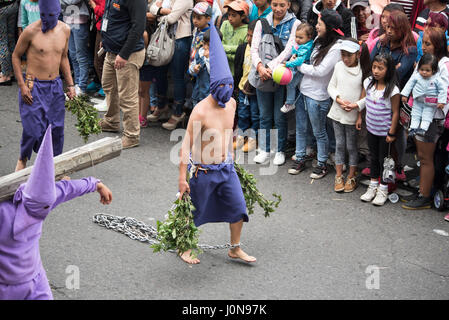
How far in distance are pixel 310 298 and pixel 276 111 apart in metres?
3.47

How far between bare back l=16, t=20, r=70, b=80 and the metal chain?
70.0 inches

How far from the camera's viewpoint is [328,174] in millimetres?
8062

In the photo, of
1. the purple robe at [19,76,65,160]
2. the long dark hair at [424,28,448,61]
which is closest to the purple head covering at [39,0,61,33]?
the purple robe at [19,76,65,160]

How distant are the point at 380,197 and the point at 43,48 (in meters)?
4.11

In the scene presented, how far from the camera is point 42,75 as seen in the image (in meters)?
7.19

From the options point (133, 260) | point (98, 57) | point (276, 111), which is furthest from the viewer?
point (98, 57)

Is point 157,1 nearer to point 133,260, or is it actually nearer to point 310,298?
point 133,260

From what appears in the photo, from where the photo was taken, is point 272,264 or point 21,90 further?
point 21,90

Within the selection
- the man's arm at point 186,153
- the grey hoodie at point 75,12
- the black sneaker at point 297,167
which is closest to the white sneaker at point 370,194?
the black sneaker at point 297,167

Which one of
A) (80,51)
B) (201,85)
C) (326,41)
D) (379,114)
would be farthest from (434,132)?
(80,51)

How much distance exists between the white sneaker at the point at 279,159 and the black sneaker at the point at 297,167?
22 centimetres

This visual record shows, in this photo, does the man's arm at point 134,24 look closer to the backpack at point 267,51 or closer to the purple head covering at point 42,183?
the backpack at point 267,51

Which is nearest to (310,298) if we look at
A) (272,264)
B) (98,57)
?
(272,264)

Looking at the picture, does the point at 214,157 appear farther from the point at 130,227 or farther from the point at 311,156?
the point at 311,156
